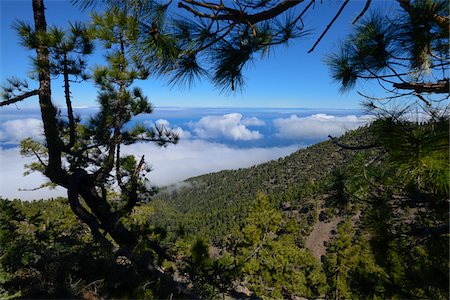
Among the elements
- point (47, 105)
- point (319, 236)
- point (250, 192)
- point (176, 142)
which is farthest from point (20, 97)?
point (250, 192)

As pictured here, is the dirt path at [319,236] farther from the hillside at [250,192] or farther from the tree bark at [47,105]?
the tree bark at [47,105]

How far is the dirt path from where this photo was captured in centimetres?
8119

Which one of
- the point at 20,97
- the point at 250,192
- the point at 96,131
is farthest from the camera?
the point at 250,192

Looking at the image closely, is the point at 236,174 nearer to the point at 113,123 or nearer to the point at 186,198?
the point at 186,198

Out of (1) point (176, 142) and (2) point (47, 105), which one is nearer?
(2) point (47, 105)

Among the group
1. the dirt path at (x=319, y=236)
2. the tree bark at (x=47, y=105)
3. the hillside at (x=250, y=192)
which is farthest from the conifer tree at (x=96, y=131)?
the dirt path at (x=319, y=236)

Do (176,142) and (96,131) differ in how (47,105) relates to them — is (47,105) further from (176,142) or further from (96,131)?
(176,142)

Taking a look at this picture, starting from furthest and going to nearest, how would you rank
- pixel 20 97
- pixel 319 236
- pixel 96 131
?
pixel 319 236 → pixel 96 131 → pixel 20 97

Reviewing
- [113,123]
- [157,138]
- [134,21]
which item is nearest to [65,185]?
[113,123]

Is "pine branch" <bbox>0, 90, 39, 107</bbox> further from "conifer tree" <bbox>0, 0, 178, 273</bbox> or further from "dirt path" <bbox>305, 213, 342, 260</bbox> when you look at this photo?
"dirt path" <bbox>305, 213, 342, 260</bbox>

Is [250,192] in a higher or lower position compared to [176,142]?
lower

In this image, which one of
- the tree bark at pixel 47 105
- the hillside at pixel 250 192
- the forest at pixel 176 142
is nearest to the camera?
the forest at pixel 176 142

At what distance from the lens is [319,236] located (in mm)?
84875

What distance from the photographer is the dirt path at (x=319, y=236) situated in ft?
266
